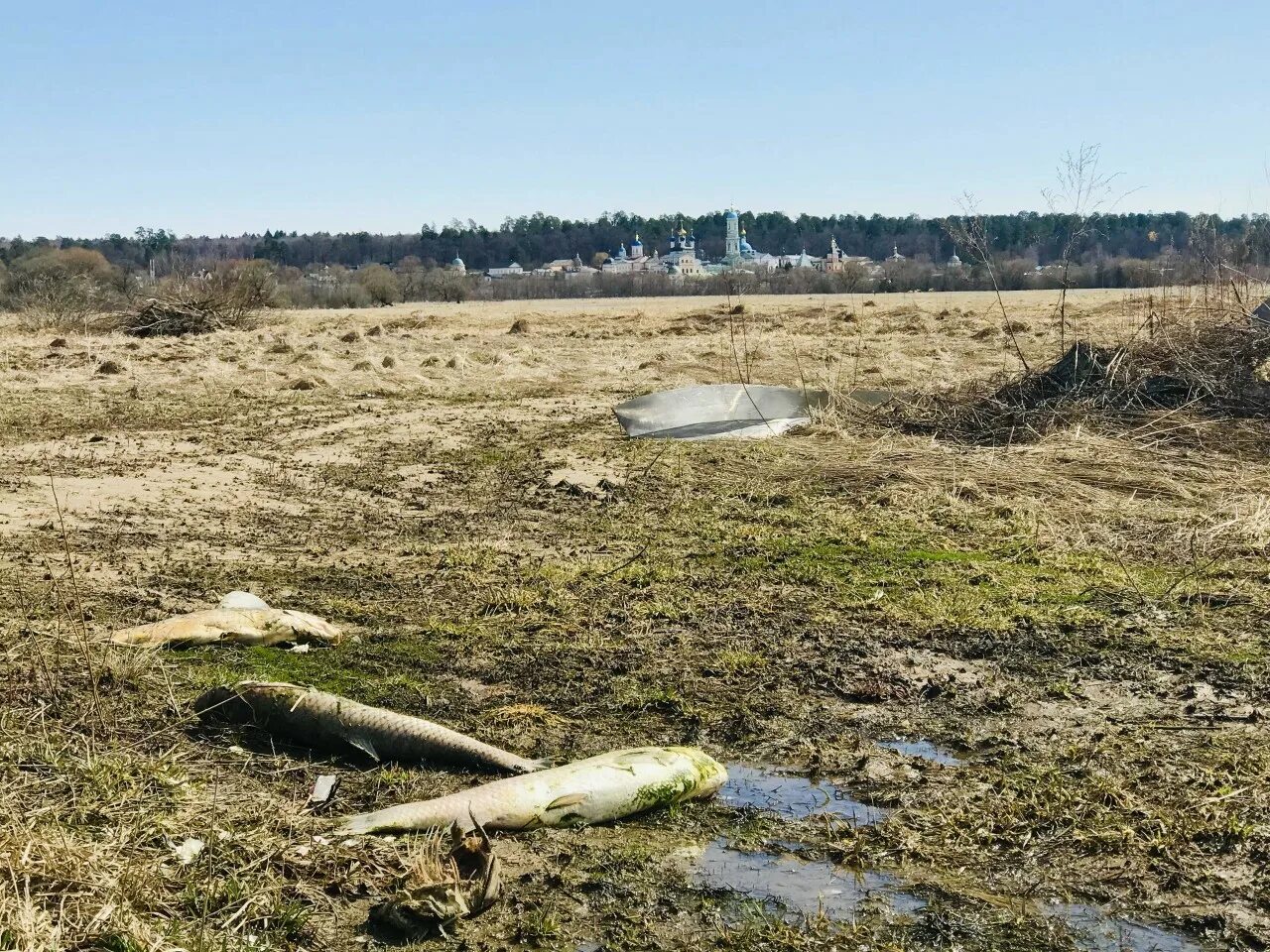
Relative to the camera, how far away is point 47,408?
1609 centimetres

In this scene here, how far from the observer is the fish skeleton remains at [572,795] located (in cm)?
418

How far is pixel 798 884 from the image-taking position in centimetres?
391

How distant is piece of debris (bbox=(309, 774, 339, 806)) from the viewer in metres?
4.45

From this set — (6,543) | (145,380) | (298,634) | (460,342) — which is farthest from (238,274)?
(298,634)

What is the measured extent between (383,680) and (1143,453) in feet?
25.6

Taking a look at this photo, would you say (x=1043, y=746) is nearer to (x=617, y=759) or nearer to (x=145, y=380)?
(x=617, y=759)

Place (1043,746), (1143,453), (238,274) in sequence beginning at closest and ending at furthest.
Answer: (1043,746), (1143,453), (238,274)

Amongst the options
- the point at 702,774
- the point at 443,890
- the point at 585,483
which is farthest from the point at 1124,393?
the point at 443,890

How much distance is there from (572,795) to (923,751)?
4.94ft

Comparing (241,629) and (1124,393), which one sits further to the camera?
(1124,393)

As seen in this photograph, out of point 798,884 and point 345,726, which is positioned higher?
point 345,726

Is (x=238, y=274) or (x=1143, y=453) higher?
(x=238, y=274)

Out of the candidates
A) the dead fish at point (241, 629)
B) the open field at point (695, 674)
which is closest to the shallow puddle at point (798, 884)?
the open field at point (695, 674)

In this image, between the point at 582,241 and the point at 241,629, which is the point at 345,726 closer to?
the point at 241,629
